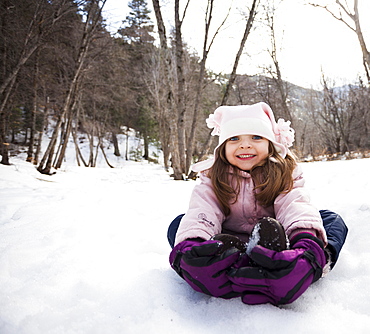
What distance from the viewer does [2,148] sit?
6.48m

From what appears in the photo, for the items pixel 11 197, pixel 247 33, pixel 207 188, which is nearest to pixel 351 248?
pixel 207 188

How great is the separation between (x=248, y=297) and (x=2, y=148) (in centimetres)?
734

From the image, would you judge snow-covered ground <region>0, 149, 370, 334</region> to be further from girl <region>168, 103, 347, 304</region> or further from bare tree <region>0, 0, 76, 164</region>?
bare tree <region>0, 0, 76, 164</region>

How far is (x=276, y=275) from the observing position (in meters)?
0.92

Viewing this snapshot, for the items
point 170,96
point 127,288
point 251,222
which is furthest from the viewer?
point 170,96

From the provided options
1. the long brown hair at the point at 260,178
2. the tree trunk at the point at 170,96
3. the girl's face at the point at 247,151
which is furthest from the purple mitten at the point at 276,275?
the tree trunk at the point at 170,96

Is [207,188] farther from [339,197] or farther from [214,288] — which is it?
[339,197]

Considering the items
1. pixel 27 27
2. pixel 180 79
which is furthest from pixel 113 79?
pixel 180 79

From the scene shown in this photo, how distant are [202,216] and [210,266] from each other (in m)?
0.35

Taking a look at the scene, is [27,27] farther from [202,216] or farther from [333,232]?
[333,232]

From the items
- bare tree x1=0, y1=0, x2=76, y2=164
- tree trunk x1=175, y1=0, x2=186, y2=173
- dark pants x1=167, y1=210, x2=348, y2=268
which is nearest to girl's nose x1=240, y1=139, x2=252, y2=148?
dark pants x1=167, y1=210, x2=348, y2=268

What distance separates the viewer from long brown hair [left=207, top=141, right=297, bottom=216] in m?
1.44

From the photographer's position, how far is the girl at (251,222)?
96 cm

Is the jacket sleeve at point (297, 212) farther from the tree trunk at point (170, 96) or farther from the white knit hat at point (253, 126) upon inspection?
the tree trunk at point (170, 96)
